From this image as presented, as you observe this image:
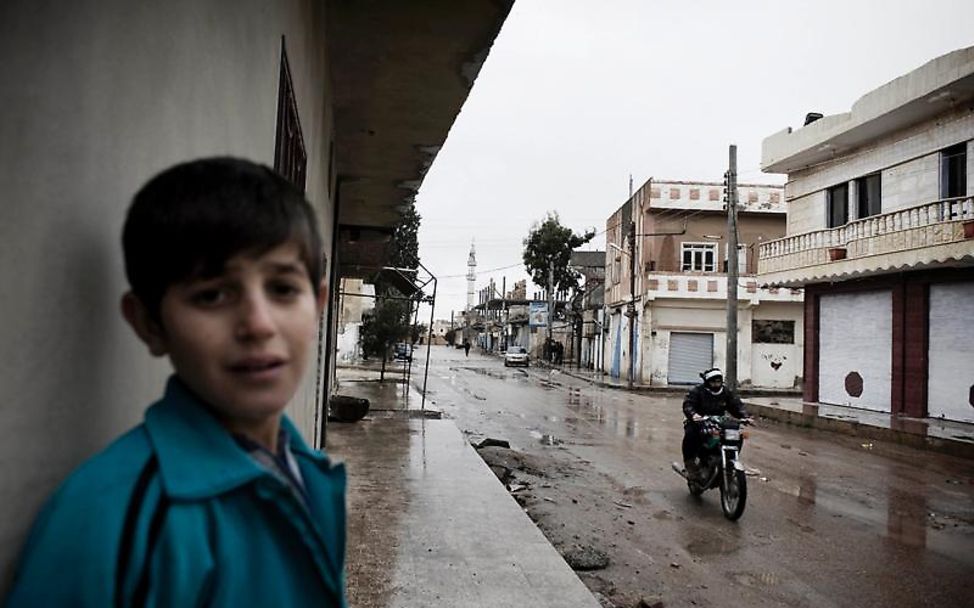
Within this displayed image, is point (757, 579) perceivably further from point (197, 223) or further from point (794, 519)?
point (197, 223)

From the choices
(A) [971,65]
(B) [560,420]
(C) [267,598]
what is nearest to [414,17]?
(C) [267,598]

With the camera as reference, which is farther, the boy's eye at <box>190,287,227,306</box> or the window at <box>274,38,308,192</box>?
the window at <box>274,38,308,192</box>

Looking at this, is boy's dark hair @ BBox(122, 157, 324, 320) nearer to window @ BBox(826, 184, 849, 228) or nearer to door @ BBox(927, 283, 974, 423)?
door @ BBox(927, 283, 974, 423)

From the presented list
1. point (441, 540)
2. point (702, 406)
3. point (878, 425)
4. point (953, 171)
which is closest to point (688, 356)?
point (953, 171)

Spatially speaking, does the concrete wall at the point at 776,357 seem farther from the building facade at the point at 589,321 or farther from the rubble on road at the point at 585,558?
the rubble on road at the point at 585,558

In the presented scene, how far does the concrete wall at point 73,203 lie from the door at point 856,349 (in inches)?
804

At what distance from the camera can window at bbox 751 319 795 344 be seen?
101 ft

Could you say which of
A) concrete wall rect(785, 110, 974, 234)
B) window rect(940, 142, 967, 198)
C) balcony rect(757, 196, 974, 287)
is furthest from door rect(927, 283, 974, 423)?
concrete wall rect(785, 110, 974, 234)

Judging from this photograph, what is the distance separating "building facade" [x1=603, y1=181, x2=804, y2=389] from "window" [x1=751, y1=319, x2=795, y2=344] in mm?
43

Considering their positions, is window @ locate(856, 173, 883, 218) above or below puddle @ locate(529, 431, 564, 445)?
above

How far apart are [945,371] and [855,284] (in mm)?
3812

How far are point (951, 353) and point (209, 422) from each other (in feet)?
62.8

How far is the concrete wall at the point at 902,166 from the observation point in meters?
16.1

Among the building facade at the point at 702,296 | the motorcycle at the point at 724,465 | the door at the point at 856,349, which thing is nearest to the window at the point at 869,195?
the door at the point at 856,349
